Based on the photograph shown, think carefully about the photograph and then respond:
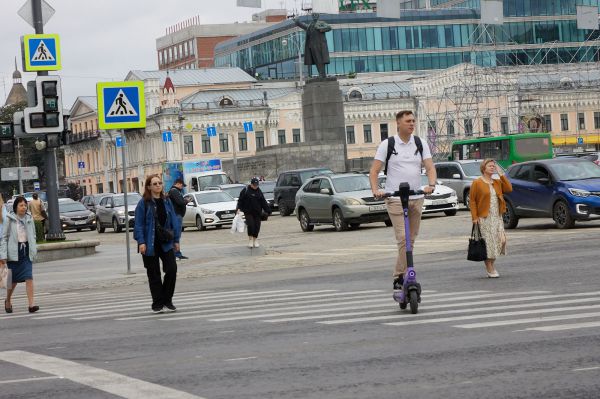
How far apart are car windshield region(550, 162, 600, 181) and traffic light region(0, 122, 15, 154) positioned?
1228 centimetres

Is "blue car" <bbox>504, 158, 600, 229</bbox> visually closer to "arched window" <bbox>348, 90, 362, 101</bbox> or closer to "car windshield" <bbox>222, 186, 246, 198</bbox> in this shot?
"car windshield" <bbox>222, 186, 246, 198</bbox>

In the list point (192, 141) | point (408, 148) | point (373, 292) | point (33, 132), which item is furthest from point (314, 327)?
point (192, 141)

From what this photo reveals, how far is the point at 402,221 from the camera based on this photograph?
13664mm

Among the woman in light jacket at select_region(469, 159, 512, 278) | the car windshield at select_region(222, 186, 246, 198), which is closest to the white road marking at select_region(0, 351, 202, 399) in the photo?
the woman in light jacket at select_region(469, 159, 512, 278)

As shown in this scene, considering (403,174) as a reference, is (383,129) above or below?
above

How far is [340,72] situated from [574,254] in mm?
102835

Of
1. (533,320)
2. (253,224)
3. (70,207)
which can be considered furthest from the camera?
(70,207)

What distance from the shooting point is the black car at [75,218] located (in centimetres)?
5903

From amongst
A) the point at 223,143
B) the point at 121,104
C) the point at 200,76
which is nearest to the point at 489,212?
the point at 121,104

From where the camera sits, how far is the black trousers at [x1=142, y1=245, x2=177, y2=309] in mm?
15531

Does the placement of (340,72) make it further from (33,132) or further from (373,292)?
(373,292)

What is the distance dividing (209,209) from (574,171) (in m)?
21.6

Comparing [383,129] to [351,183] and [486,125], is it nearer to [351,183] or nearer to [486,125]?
[486,125]

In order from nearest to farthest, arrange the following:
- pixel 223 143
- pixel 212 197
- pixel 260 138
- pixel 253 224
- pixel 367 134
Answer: pixel 253 224 < pixel 212 197 < pixel 223 143 < pixel 260 138 < pixel 367 134
